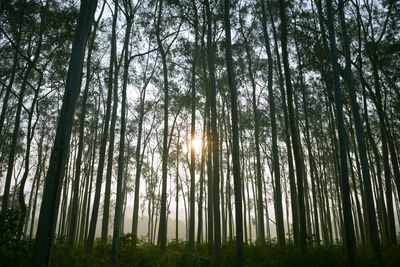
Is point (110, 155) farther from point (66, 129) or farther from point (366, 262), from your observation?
point (366, 262)

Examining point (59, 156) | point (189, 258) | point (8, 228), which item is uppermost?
point (59, 156)

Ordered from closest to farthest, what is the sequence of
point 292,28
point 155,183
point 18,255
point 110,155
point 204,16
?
point 18,255, point 110,155, point 204,16, point 292,28, point 155,183

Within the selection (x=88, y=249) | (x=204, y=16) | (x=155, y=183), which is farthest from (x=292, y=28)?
(x=155, y=183)

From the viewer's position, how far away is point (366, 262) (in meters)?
5.97

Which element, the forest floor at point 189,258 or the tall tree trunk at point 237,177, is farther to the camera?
the forest floor at point 189,258

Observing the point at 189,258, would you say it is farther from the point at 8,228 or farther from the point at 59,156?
the point at 59,156

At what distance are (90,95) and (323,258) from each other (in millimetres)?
12936

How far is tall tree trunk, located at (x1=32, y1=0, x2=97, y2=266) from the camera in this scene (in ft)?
11.1

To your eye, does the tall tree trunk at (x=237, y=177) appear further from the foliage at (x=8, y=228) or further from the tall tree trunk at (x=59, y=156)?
the foliage at (x=8, y=228)

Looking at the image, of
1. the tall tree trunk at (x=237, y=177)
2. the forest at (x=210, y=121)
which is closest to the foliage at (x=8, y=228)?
the forest at (x=210, y=121)

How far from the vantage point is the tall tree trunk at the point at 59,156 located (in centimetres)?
338


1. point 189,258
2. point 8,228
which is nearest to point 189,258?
point 189,258

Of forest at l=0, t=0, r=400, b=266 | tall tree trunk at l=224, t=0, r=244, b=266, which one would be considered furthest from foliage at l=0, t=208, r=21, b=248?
tall tree trunk at l=224, t=0, r=244, b=266

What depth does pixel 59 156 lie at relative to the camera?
3.70 metres
